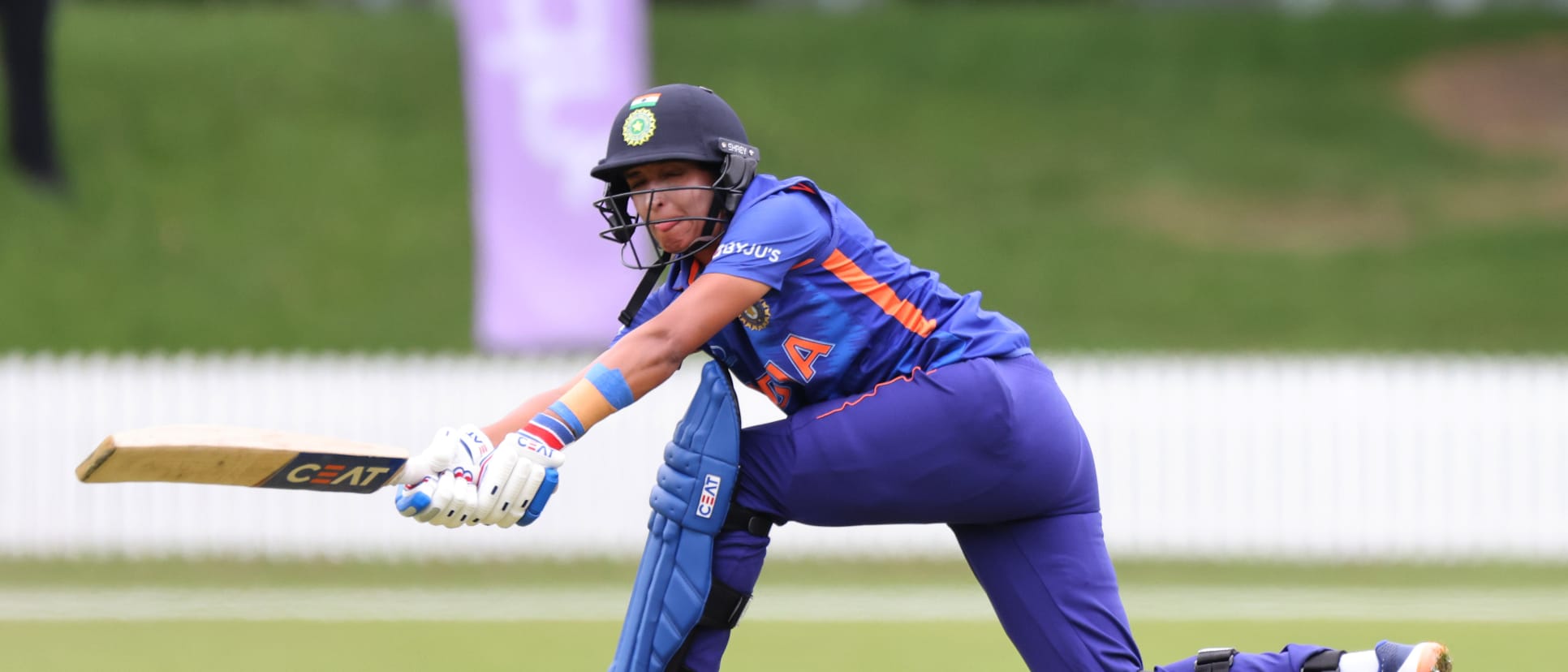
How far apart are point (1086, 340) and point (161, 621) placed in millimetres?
10131

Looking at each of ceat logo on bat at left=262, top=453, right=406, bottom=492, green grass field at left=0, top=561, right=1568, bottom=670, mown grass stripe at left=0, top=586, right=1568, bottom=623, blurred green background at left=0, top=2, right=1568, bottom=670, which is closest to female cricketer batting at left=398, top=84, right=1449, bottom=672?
ceat logo on bat at left=262, top=453, right=406, bottom=492

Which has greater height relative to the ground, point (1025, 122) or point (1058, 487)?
point (1025, 122)

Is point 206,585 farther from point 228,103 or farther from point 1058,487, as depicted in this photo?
point 228,103

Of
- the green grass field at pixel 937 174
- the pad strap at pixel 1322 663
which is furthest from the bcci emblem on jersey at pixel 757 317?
the green grass field at pixel 937 174

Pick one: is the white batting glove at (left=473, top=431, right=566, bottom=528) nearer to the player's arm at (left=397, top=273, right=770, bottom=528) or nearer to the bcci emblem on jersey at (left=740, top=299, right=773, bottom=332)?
the player's arm at (left=397, top=273, right=770, bottom=528)

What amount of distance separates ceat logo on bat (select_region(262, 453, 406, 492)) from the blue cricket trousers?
2.52 feet

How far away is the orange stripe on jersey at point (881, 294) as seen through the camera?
13.0 feet

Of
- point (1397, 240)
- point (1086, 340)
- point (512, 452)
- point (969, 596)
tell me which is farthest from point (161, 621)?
point (1397, 240)

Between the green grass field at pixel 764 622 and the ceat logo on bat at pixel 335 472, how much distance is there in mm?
2888

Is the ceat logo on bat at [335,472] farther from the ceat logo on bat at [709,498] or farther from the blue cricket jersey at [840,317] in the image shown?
the blue cricket jersey at [840,317]

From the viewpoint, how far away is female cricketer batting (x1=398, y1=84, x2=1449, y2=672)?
3787mm

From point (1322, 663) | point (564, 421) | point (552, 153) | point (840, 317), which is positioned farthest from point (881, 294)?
point (552, 153)

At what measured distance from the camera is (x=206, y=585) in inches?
379

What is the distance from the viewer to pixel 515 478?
141 inches
